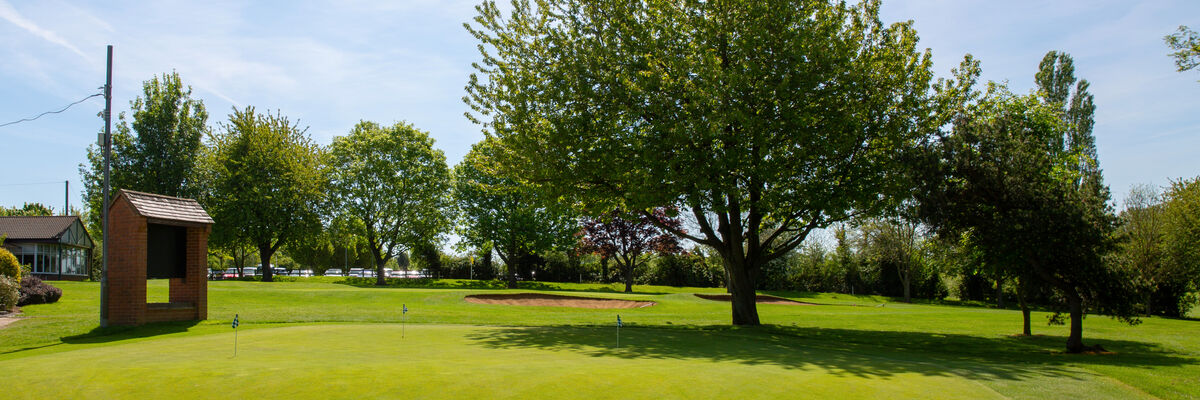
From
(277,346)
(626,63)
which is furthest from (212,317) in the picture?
(626,63)

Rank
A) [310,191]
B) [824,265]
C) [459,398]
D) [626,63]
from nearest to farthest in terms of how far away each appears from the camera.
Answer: [459,398] < [626,63] < [310,191] < [824,265]

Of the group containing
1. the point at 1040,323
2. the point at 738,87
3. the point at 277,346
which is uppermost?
the point at 738,87

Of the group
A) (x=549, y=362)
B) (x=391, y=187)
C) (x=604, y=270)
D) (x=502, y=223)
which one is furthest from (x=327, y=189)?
(x=549, y=362)

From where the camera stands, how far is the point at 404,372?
28.7 ft

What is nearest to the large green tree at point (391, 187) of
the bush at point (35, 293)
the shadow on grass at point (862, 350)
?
the bush at point (35, 293)

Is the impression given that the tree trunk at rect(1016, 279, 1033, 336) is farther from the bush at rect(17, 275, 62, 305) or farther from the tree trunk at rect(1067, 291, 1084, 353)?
the bush at rect(17, 275, 62, 305)

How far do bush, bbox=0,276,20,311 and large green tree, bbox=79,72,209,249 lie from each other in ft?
98.1

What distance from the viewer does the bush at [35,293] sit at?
75.0 feet

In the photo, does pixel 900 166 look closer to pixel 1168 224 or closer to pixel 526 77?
pixel 526 77

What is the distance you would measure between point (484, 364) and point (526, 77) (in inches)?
486

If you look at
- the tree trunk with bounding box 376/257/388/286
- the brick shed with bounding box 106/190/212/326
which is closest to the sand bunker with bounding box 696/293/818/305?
the tree trunk with bounding box 376/257/388/286

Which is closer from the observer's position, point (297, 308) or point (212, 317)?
point (212, 317)

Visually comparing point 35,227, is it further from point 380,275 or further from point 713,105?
point 713,105

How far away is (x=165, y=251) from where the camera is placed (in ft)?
64.4
